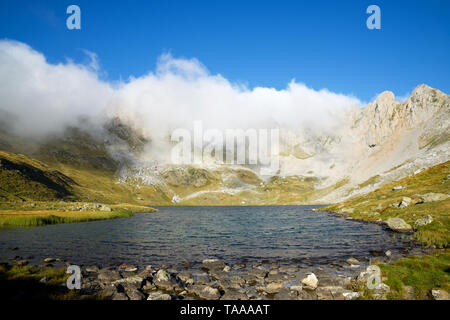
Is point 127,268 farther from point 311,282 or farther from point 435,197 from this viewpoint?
point 435,197

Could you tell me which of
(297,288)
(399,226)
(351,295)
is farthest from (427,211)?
(297,288)

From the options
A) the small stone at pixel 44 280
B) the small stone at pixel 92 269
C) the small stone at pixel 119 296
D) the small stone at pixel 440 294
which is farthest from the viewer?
the small stone at pixel 92 269

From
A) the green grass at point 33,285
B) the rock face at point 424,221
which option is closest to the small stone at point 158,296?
the green grass at point 33,285

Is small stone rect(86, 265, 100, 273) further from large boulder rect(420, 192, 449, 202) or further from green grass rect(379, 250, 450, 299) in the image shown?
large boulder rect(420, 192, 449, 202)

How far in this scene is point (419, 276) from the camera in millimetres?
21734

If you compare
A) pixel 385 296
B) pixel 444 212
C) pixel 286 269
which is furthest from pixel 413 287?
pixel 444 212

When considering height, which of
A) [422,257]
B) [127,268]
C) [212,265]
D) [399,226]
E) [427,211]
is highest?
[427,211]

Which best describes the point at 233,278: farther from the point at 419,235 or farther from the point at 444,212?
the point at 444,212

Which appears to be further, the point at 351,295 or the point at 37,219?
the point at 37,219

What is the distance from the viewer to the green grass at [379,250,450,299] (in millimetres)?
19062

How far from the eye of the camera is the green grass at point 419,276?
19.1 m

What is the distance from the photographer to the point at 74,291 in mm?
20781

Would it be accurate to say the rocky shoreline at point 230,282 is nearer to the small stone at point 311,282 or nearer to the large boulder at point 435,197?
the small stone at point 311,282
